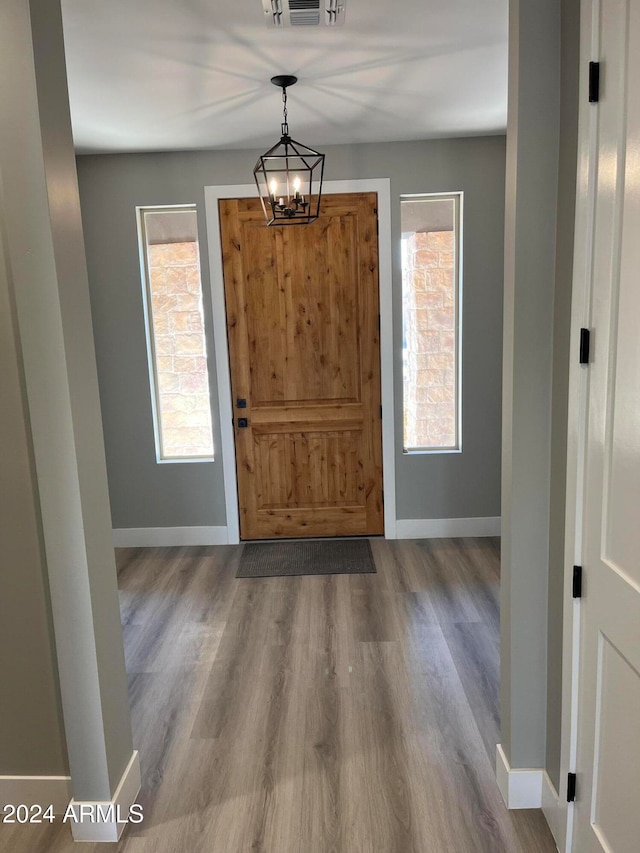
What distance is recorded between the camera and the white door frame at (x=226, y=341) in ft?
12.6

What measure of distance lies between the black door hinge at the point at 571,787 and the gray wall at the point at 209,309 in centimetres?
259

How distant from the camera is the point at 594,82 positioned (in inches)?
53.2

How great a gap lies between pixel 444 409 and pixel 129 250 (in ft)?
7.76

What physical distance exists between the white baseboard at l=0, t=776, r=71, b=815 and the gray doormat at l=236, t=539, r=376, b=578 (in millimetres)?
1862

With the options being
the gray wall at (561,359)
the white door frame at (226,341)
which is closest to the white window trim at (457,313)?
the white door frame at (226,341)

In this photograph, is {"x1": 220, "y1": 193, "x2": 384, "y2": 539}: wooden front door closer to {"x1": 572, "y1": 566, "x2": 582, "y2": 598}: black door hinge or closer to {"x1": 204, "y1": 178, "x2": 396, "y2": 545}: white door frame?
{"x1": 204, "y1": 178, "x2": 396, "y2": 545}: white door frame

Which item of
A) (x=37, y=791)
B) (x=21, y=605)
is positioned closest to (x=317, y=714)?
(x=37, y=791)

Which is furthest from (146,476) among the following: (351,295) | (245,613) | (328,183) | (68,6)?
(68,6)

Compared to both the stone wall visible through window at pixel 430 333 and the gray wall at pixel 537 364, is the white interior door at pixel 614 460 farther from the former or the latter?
the stone wall visible through window at pixel 430 333

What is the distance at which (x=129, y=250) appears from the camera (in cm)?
393

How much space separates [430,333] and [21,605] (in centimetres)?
303

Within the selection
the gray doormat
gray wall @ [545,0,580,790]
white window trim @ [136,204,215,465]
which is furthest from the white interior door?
white window trim @ [136,204,215,465]

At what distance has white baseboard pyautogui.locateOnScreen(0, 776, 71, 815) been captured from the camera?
1.89 metres

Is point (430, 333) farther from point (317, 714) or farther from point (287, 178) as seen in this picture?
point (317, 714)
